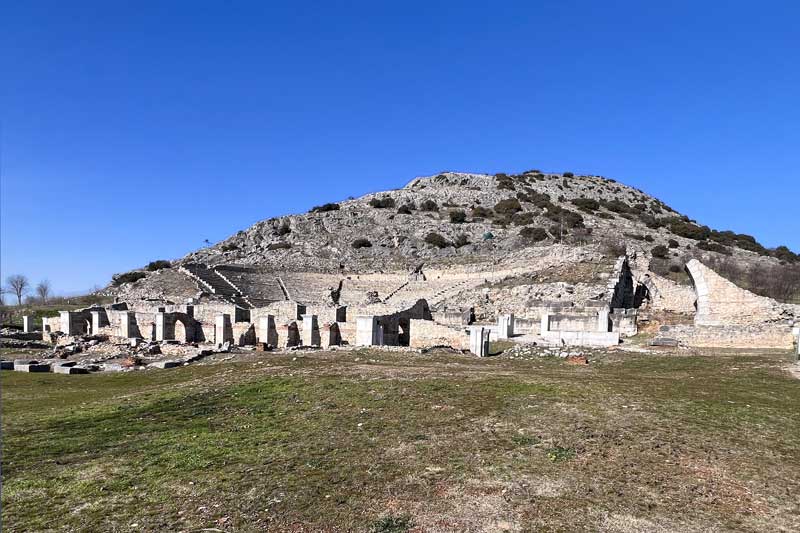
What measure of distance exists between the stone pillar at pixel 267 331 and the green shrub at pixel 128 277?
37159 mm

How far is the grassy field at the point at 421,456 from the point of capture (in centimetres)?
564

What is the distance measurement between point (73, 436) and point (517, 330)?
2179cm

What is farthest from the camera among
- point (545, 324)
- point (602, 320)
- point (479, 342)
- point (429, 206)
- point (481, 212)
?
point (429, 206)

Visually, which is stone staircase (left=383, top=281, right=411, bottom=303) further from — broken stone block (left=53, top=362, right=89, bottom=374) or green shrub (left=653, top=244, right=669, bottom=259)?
broken stone block (left=53, top=362, right=89, bottom=374)

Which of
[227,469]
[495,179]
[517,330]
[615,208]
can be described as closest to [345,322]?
[517,330]

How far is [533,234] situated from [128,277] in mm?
51383

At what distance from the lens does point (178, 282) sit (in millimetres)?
51031

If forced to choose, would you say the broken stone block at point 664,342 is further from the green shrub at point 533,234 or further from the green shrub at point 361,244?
the green shrub at point 361,244

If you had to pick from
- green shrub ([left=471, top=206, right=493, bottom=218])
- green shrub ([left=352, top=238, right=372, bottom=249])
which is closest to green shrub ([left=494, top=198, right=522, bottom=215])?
green shrub ([left=471, top=206, right=493, bottom=218])

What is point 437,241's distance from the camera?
245ft

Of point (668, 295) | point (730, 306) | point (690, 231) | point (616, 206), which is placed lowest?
point (730, 306)

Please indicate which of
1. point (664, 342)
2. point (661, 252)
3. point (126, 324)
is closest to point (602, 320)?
point (664, 342)

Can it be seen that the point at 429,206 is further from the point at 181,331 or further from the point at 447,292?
the point at 181,331

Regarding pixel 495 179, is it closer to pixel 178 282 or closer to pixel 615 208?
pixel 615 208
